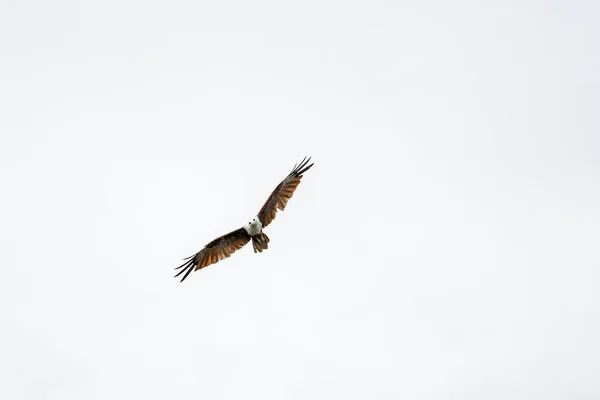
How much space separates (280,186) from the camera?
3744cm

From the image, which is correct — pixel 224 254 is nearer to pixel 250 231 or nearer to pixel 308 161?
pixel 250 231

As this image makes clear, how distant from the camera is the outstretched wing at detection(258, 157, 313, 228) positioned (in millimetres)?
37625

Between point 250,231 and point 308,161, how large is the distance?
366cm

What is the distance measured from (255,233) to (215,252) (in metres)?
2.62

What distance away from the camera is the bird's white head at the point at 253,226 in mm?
37562

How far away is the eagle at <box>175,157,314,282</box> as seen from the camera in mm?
37656

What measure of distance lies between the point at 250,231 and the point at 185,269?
372cm

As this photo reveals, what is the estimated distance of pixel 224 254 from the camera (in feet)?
130

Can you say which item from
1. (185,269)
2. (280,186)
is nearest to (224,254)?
(185,269)

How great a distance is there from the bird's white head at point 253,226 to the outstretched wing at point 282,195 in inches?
10.6

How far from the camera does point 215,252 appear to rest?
39625mm

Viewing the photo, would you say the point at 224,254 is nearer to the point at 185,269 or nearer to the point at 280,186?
the point at 185,269

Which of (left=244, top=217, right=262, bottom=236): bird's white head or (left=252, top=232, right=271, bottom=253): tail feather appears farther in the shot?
(left=252, top=232, right=271, bottom=253): tail feather

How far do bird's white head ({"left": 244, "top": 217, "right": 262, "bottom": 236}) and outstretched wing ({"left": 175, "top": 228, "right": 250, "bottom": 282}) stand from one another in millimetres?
1137
